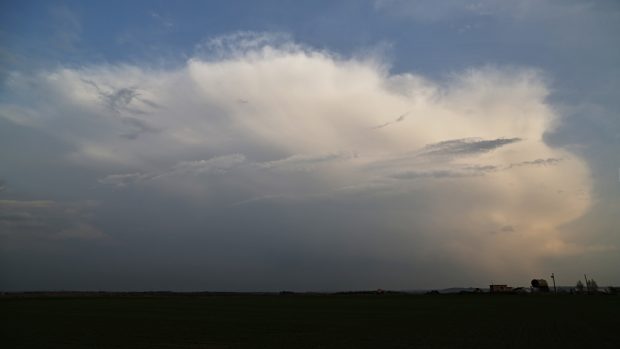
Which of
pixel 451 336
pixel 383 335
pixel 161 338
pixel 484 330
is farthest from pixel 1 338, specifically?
pixel 484 330

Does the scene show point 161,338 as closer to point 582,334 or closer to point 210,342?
point 210,342

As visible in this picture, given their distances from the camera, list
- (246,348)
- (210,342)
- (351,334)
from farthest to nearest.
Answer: (351,334)
(210,342)
(246,348)

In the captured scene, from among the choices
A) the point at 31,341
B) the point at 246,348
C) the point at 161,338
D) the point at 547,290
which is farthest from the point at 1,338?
the point at 547,290

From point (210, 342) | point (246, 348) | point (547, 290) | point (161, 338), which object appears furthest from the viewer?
point (547, 290)

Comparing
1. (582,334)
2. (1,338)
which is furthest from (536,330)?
(1,338)

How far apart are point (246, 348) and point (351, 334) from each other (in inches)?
308

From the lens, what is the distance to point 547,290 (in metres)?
147

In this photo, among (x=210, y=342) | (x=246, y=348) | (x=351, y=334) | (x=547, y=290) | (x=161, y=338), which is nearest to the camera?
(x=246, y=348)

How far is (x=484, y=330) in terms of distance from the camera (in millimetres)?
28062

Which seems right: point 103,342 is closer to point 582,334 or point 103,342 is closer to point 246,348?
point 246,348

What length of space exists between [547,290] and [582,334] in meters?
138

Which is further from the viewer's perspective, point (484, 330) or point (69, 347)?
point (484, 330)

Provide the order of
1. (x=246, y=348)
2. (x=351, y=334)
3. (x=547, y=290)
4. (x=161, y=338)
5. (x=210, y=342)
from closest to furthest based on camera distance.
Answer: (x=246, y=348)
(x=210, y=342)
(x=161, y=338)
(x=351, y=334)
(x=547, y=290)

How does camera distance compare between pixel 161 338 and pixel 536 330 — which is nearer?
pixel 161 338
